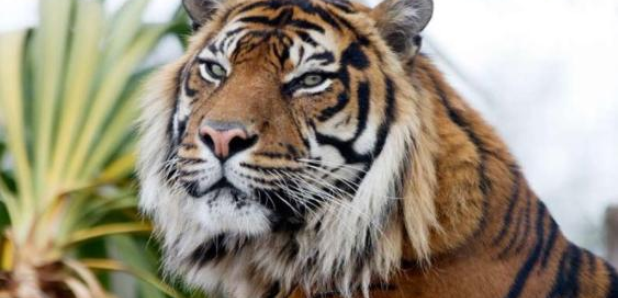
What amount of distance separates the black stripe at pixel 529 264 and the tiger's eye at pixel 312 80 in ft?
2.15

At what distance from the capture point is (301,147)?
2529mm

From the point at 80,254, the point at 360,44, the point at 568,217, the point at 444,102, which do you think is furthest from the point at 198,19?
the point at 568,217

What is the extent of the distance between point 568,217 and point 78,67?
232cm

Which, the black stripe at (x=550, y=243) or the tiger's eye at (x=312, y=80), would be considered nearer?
the tiger's eye at (x=312, y=80)

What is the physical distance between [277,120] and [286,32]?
0.26m

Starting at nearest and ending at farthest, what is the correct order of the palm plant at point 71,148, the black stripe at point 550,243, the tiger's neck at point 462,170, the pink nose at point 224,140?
the pink nose at point 224,140
the tiger's neck at point 462,170
the black stripe at point 550,243
the palm plant at point 71,148

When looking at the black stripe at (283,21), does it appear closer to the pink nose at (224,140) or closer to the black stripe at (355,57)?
the black stripe at (355,57)

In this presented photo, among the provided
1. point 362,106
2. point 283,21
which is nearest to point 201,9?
point 283,21

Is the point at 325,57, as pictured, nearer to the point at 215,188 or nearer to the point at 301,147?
the point at 301,147

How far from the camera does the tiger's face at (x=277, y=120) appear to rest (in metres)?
2.48

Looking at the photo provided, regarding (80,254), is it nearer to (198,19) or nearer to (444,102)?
(198,19)

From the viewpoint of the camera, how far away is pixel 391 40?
8.83ft

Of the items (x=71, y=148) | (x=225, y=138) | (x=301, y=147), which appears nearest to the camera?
(x=225, y=138)

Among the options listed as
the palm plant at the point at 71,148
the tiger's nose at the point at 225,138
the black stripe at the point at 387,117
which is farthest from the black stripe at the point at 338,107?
the palm plant at the point at 71,148
